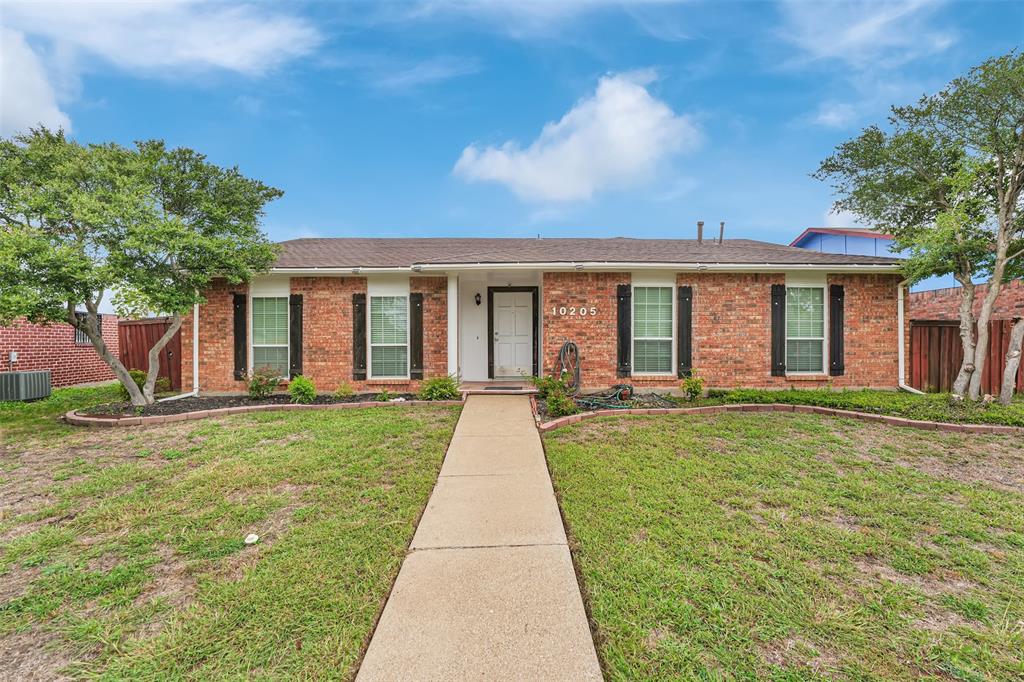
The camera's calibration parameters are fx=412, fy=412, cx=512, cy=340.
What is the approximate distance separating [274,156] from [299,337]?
17.6ft

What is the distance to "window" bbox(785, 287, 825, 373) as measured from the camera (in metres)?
8.62

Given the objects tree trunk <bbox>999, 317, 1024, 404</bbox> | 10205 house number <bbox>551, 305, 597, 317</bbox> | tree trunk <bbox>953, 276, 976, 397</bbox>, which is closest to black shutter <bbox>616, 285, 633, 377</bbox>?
10205 house number <bbox>551, 305, 597, 317</bbox>

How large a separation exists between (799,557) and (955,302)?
13396mm

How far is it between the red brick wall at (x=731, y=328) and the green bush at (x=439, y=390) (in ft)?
6.45

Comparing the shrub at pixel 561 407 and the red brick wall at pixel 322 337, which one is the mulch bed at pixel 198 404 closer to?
the red brick wall at pixel 322 337

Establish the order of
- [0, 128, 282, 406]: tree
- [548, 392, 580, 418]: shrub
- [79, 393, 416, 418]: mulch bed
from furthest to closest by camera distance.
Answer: [79, 393, 416, 418]: mulch bed → [548, 392, 580, 418]: shrub → [0, 128, 282, 406]: tree

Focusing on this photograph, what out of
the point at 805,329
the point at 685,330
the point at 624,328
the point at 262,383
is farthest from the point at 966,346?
the point at 262,383

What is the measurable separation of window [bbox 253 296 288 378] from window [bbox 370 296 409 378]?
187 cm

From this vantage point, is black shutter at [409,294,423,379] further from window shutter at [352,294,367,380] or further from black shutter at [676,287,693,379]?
black shutter at [676,287,693,379]

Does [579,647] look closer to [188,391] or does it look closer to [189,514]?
[189,514]

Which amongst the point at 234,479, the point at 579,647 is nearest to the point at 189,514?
the point at 234,479

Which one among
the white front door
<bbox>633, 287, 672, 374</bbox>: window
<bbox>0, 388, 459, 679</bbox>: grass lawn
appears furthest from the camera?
the white front door

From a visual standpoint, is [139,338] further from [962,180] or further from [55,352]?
[962,180]

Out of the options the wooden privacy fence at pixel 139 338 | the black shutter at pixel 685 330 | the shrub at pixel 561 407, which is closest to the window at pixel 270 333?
the wooden privacy fence at pixel 139 338
